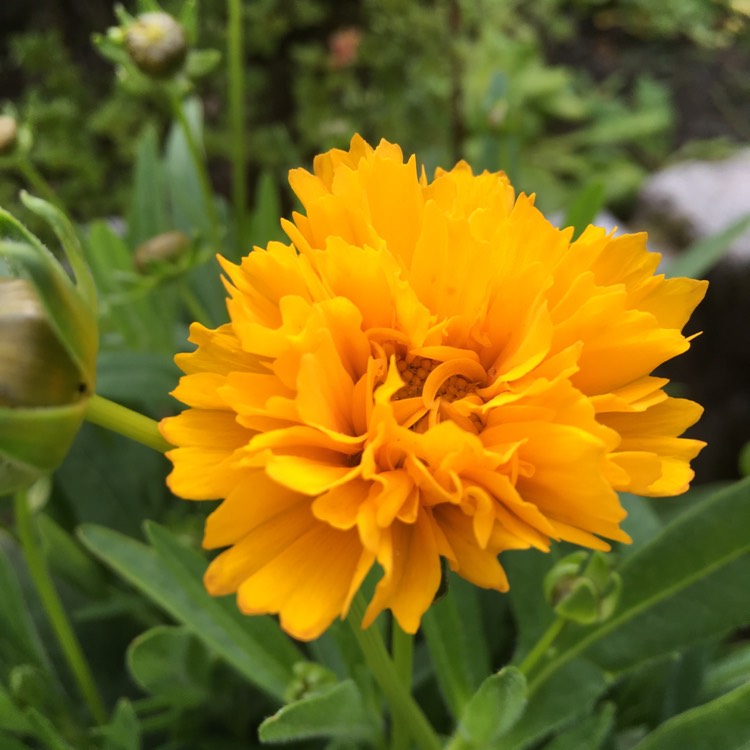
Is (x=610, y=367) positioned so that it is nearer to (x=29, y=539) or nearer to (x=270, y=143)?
(x=29, y=539)

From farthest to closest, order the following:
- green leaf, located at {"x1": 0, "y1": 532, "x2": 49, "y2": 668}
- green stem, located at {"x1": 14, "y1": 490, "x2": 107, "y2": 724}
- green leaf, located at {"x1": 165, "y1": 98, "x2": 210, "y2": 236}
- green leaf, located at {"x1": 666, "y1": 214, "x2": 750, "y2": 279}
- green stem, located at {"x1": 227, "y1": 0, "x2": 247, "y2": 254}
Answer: green leaf, located at {"x1": 165, "y1": 98, "x2": 210, "y2": 236} < green leaf, located at {"x1": 666, "y1": 214, "x2": 750, "y2": 279} < green stem, located at {"x1": 227, "y1": 0, "x2": 247, "y2": 254} < green leaf, located at {"x1": 0, "y1": 532, "x2": 49, "y2": 668} < green stem, located at {"x1": 14, "y1": 490, "x2": 107, "y2": 724}

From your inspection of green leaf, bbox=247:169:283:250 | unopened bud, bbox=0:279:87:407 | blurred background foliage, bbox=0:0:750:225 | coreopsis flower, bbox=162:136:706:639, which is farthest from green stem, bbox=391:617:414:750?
blurred background foliage, bbox=0:0:750:225

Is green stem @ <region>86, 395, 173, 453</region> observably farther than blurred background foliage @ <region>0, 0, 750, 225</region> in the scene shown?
No

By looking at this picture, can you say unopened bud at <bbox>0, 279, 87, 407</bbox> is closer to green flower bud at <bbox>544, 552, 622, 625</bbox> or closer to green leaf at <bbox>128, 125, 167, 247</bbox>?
green flower bud at <bbox>544, 552, 622, 625</bbox>

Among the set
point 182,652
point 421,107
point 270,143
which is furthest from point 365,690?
point 421,107

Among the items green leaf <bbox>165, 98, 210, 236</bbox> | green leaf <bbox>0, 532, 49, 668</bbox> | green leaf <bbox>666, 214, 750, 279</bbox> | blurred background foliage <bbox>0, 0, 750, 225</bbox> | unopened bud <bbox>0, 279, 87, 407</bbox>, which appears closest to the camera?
unopened bud <bbox>0, 279, 87, 407</bbox>
